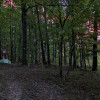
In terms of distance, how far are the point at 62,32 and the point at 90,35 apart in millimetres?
5441

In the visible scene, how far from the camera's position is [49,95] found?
5.83 metres

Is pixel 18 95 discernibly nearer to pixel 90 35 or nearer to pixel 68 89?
pixel 68 89

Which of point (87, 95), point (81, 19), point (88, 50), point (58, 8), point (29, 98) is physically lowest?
point (87, 95)

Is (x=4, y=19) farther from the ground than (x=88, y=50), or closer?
farther from the ground

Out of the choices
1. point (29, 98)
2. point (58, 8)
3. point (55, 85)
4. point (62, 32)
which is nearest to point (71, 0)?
point (58, 8)

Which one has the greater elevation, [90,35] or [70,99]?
[90,35]

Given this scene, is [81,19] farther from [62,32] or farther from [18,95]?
[18,95]

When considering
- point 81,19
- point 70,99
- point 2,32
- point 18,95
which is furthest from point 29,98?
point 2,32

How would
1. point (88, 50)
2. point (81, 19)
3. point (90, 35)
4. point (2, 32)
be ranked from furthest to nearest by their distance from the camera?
point (2, 32), point (88, 50), point (90, 35), point (81, 19)

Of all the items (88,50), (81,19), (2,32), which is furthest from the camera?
(2,32)

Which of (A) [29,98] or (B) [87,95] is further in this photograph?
(B) [87,95]

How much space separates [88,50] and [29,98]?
9293 millimetres

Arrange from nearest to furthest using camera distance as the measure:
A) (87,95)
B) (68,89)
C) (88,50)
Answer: (87,95) < (68,89) < (88,50)

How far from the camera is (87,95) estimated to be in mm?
6402
